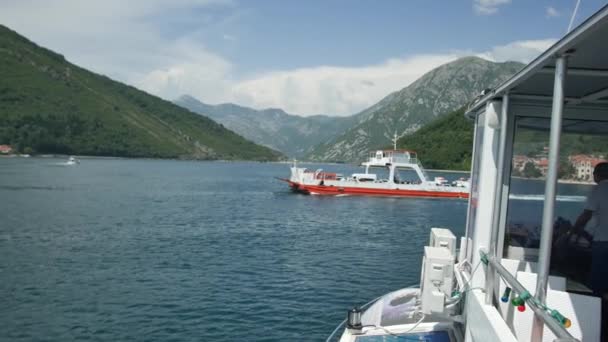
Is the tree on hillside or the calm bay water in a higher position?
the tree on hillside

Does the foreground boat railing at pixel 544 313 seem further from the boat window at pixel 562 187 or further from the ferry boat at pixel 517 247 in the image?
the boat window at pixel 562 187

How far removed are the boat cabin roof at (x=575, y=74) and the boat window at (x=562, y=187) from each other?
0.33 m

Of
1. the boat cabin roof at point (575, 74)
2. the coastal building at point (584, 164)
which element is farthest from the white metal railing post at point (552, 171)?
the coastal building at point (584, 164)

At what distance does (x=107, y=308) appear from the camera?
14.7 metres

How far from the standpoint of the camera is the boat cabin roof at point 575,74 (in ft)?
10.5

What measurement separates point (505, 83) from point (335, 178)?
5175 cm

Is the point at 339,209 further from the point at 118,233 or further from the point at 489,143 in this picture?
the point at 489,143

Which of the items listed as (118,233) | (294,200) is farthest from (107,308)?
(294,200)


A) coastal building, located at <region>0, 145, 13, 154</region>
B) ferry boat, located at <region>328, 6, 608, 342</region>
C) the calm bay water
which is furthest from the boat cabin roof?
coastal building, located at <region>0, 145, 13, 154</region>

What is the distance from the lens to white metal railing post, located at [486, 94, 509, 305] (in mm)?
5325

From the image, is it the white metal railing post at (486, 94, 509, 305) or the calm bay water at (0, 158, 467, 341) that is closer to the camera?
the white metal railing post at (486, 94, 509, 305)

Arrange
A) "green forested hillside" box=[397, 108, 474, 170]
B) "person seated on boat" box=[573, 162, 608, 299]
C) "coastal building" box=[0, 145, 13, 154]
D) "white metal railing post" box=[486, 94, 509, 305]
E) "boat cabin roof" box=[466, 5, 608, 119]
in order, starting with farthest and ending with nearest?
"coastal building" box=[0, 145, 13, 154] < "green forested hillside" box=[397, 108, 474, 170] < "white metal railing post" box=[486, 94, 509, 305] < "person seated on boat" box=[573, 162, 608, 299] < "boat cabin roof" box=[466, 5, 608, 119]

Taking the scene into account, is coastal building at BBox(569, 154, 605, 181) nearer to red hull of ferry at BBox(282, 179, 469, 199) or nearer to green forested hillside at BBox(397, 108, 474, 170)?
red hull of ferry at BBox(282, 179, 469, 199)

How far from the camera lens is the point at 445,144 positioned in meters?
152
